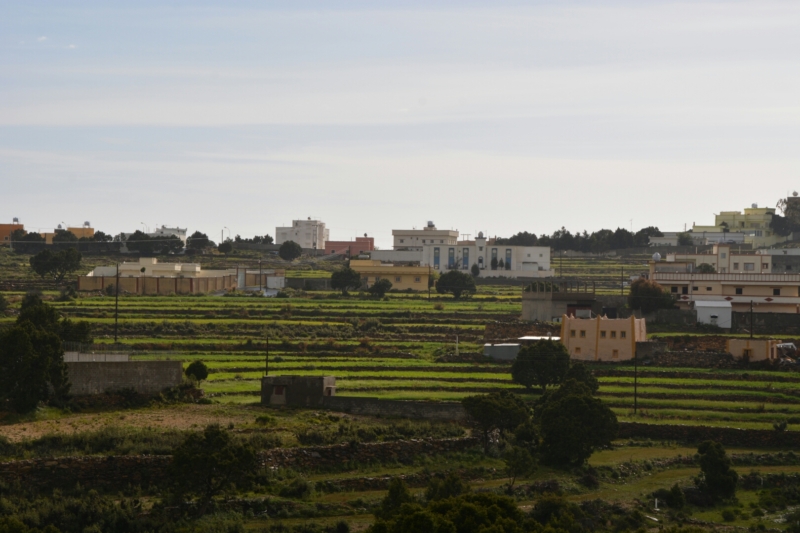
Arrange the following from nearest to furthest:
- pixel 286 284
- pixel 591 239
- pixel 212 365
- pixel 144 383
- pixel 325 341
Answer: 1. pixel 144 383
2. pixel 212 365
3. pixel 325 341
4. pixel 286 284
5. pixel 591 239

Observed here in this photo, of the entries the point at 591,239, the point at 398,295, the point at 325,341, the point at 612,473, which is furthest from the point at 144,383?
the point at 591,239

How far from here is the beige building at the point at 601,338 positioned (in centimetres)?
5669

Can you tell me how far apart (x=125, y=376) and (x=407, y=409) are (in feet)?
33.3

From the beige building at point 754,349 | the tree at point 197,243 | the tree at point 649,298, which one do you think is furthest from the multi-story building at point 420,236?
the beige building at point 754,349

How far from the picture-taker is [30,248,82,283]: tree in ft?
306

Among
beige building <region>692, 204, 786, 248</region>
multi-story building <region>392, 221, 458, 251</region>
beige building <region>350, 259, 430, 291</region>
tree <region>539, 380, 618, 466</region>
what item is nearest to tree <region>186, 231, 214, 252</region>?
multi-story building <region>392, 221, 458, 251</region>

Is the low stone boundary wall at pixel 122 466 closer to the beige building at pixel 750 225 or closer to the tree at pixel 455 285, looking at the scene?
the tree at pixel 455 285

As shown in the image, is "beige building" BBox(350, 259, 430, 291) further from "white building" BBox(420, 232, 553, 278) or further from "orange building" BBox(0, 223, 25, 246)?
"orange building" BBox(0, 223, 25, 246)

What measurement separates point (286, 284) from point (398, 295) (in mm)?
11959

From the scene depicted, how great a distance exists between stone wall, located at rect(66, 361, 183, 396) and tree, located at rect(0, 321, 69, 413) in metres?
0.96

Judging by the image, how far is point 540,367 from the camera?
4938 centimetres

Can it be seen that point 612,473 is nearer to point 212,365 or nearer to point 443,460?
point 443,460

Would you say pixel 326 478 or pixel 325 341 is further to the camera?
pixel 325 341

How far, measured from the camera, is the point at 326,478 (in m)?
36.0
